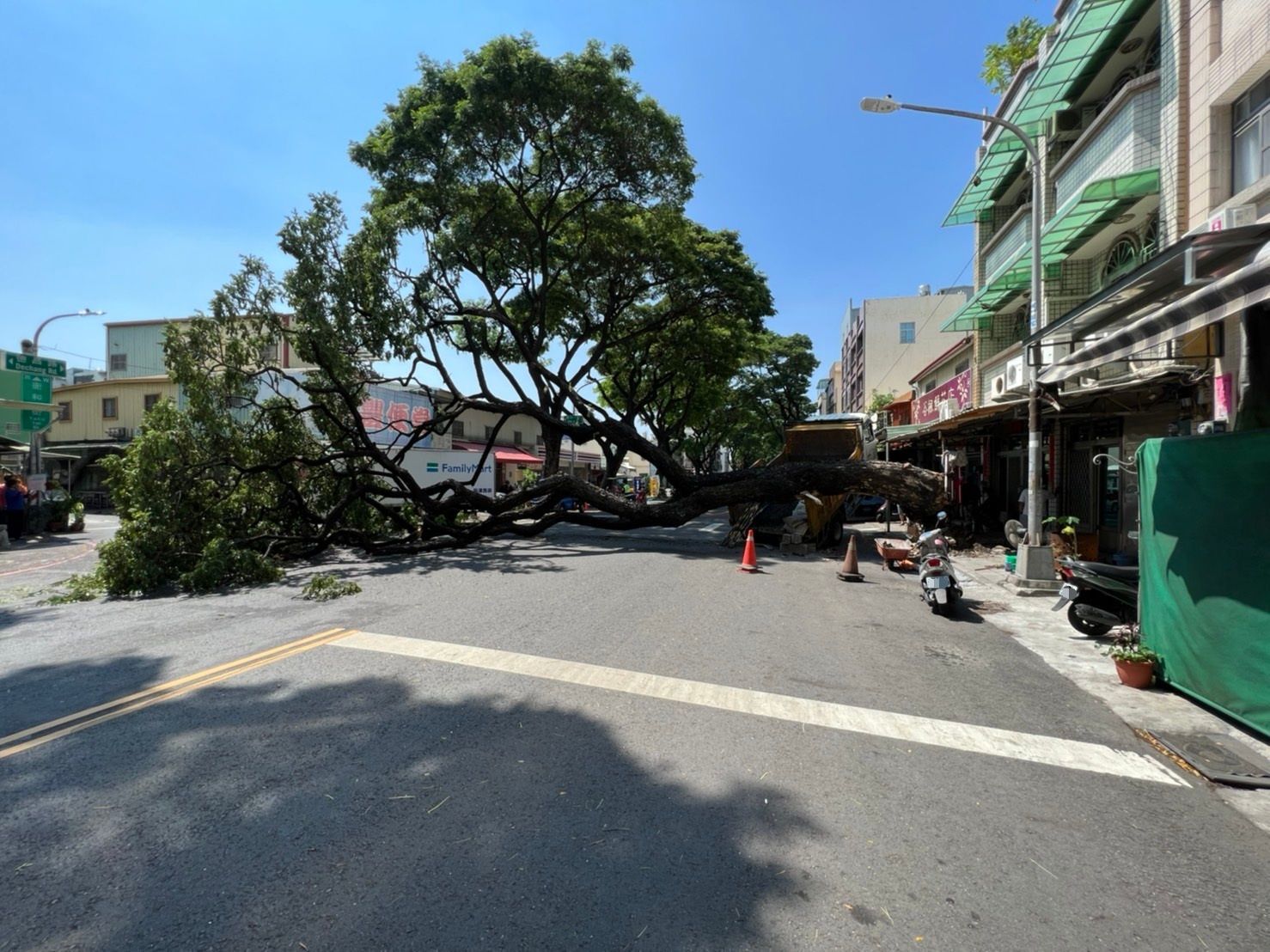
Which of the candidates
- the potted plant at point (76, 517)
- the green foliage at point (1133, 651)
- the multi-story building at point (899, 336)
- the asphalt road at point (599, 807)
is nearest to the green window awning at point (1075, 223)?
the green foliage at point (1133, 651)

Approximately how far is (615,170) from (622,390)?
41.5 feet

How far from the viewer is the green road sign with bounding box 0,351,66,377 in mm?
19266

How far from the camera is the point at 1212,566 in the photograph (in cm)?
469

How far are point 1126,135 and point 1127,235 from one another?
2.20 m

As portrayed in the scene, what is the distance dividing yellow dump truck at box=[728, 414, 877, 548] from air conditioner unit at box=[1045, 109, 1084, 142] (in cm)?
799

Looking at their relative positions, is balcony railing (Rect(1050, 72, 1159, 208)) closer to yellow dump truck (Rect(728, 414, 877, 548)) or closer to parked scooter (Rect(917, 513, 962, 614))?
parked scooter (Rect(917, 513, 962, 614))

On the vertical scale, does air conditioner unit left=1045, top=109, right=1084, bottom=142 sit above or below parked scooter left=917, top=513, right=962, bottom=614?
above

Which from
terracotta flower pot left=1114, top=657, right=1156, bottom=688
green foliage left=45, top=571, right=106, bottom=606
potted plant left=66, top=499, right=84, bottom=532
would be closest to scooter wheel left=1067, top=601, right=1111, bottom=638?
terracotta flower pot left=1114, top=657, right=1156, bottom=688

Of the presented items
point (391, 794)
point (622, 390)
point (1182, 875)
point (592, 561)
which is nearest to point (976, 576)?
point (592, 561)

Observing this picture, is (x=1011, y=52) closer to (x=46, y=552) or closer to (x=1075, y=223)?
(x=1075, y=223)

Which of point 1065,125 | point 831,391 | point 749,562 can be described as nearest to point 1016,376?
point 749,562

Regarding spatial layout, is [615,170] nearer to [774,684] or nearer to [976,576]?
[976,576]

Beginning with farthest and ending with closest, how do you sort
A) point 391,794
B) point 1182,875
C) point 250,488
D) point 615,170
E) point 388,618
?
point 615,170
point 250,488
point 388,618
point 391,794
point 1182,875

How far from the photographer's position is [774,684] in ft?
17.7
